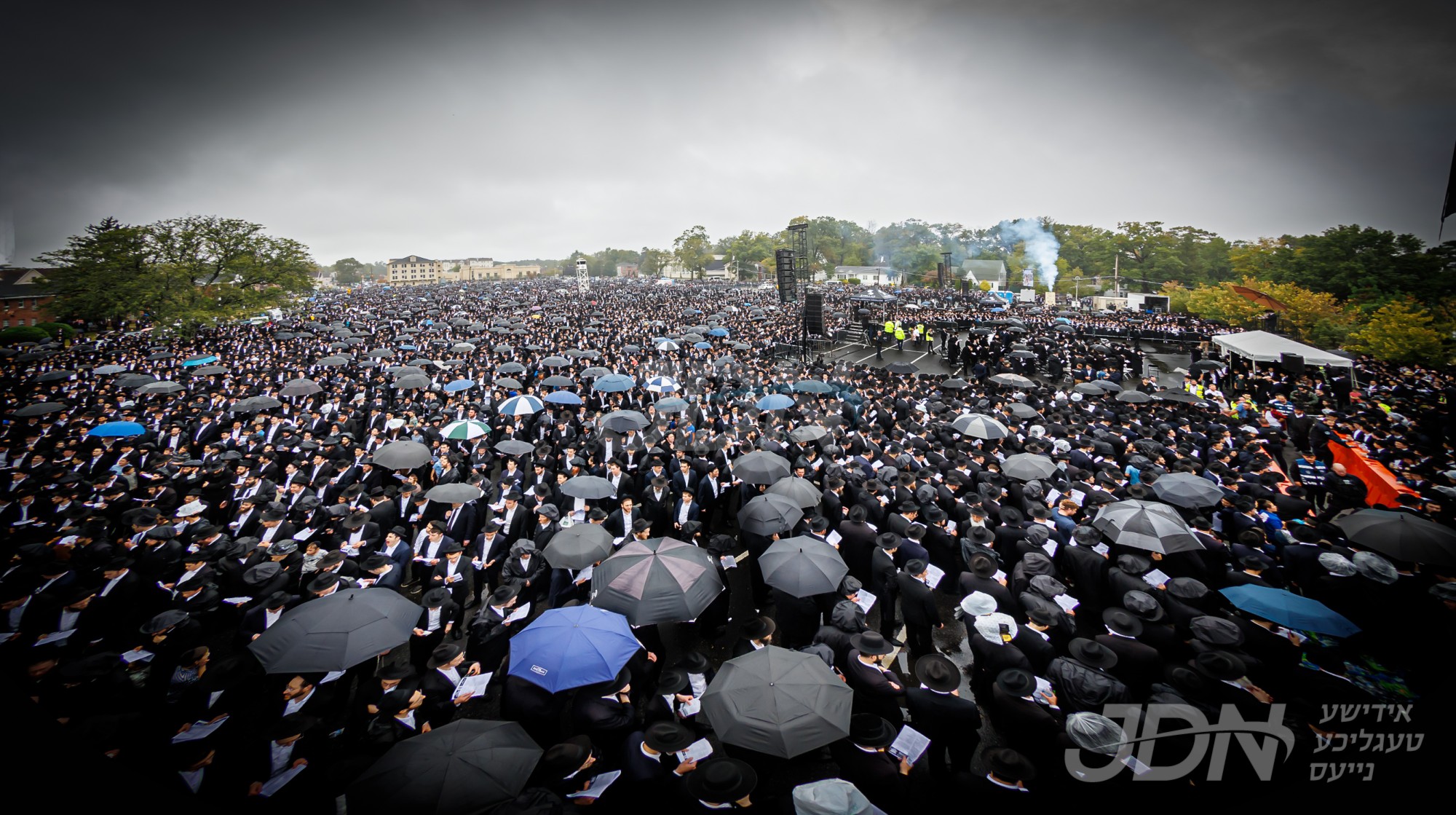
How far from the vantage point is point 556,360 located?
15391 millimetres

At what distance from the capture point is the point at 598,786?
288cm

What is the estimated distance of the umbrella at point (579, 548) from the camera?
4742mm

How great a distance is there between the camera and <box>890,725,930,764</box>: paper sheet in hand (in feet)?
9.48

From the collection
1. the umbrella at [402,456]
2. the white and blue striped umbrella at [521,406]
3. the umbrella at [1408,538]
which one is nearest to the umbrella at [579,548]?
the umbrella at [402,456]

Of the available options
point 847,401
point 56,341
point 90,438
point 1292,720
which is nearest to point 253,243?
point 56,341

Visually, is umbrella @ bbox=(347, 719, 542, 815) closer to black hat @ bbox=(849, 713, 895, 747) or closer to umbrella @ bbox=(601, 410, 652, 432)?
black hat @ bbox=(849, 713, 895, 747)

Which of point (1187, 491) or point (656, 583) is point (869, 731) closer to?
point (656, 583)

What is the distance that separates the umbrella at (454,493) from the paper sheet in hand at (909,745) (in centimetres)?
570

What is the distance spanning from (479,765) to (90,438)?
1372 cm

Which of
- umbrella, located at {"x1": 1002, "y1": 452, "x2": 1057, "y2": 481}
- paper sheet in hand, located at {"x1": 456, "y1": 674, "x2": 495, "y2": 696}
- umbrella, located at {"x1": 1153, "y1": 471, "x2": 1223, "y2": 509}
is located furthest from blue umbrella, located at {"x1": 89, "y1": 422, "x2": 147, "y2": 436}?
umbrella, located at {"x1": 1153, "y1": 471, "x2": 1223, "y2": 509}

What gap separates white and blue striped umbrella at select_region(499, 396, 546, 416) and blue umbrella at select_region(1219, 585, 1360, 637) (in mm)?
10909

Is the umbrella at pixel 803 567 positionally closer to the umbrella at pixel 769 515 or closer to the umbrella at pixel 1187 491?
the umbrella at pixel 769 515

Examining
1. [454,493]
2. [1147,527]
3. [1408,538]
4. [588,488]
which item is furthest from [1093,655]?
[454,493]

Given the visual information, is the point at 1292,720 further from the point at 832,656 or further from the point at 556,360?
the point at 556,360
